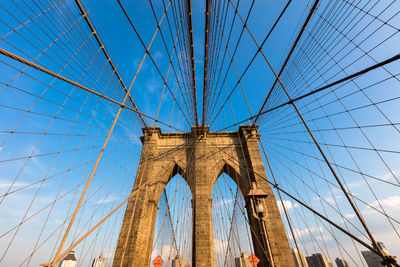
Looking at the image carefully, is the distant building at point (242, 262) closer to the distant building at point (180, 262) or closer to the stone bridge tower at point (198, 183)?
the stone bridge tower at point (198, 183)

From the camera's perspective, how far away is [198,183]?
1107cm

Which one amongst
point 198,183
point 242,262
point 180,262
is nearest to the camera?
point 180,262

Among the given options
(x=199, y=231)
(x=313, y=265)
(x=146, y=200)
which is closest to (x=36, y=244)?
(x=146, y=200)

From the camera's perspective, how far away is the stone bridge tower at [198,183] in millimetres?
8776

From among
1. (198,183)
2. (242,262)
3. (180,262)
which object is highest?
(198,183)

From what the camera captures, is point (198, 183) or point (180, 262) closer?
point (180, 262)

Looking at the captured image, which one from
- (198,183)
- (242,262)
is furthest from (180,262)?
(242,262)

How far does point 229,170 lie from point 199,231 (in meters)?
5.00

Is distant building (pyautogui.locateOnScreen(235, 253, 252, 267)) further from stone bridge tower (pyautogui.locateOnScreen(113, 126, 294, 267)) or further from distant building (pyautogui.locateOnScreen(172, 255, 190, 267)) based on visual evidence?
distant building (pyautogui.locateOnScreen(172, 255, 190, 267))

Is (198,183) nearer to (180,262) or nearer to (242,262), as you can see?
(180,262)

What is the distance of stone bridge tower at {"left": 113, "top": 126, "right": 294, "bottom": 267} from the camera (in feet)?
28.8

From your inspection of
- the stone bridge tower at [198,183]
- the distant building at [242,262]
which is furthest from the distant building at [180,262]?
the distant building at [242,262]

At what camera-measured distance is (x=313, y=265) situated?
75062 mm

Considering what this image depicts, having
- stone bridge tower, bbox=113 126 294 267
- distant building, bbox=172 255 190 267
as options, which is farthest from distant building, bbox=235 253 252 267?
distant building, bbox=172 255 190 267
